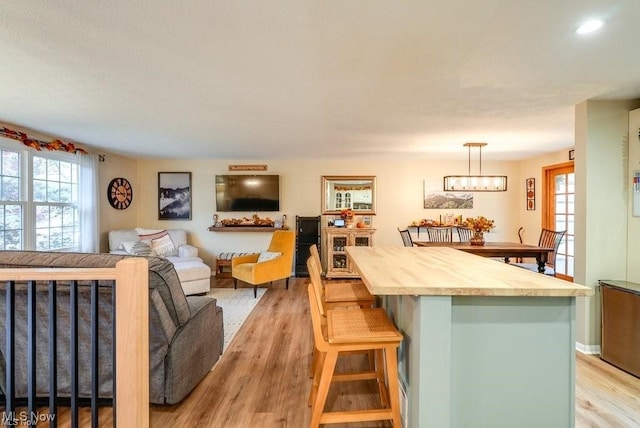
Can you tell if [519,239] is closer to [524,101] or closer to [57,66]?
[524,101]

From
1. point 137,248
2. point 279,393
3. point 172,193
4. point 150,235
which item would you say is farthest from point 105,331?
point 172,193

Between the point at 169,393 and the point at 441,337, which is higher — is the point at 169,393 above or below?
below

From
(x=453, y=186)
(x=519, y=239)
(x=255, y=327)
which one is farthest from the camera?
(x=519, y=239)

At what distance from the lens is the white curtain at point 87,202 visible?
4.60 meters

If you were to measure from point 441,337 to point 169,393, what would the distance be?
1642 millimetres

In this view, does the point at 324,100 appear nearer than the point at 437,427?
No

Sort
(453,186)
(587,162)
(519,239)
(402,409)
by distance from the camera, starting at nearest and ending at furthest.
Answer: (402,409) → (587,162) → (453,186) → (519,239)

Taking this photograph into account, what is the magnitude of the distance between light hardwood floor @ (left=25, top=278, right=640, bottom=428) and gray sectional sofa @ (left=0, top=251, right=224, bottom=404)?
151 millimetres

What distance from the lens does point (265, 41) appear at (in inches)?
69.9

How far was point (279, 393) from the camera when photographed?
2.15 m

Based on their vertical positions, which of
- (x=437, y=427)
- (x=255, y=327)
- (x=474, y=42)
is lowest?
(x=255, y=327)

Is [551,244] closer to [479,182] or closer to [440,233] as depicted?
[479,182]

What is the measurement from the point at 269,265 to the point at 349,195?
7.21 feet

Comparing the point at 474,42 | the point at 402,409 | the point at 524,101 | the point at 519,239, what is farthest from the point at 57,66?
the point at 519,239
